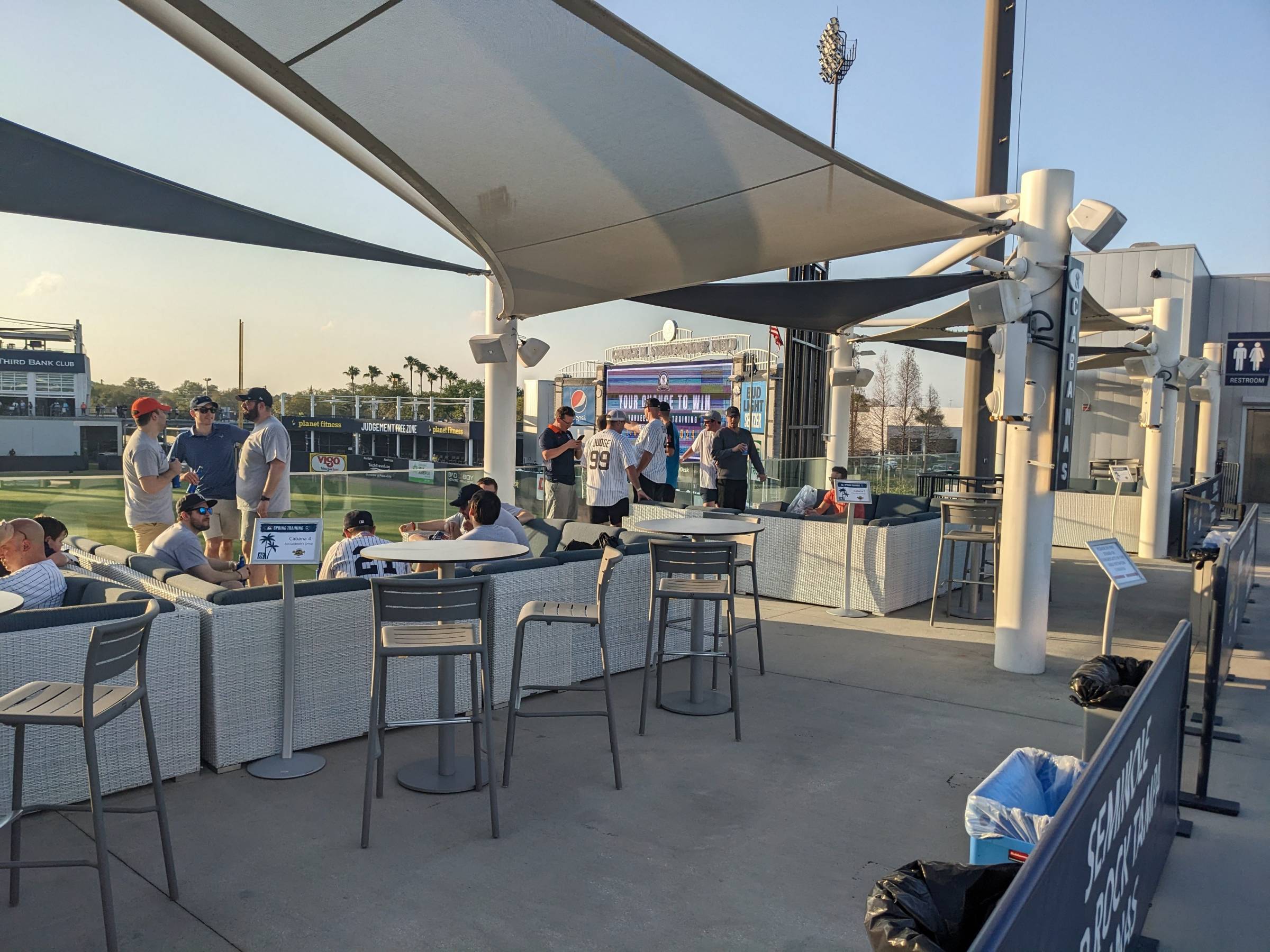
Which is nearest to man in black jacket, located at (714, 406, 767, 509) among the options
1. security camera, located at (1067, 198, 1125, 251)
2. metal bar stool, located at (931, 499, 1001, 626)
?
metal bar stool, located at (931, 499, 1001, 626)

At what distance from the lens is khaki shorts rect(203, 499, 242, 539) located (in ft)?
20.5

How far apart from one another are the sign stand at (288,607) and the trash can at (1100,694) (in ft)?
9.75

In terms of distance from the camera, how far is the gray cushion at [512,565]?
460 centimetres

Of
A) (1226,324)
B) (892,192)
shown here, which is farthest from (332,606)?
(1226,324)

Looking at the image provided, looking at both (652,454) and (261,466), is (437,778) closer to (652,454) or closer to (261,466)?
(261,466)

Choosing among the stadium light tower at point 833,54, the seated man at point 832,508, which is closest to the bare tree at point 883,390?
the stadium light tower at point 833,54

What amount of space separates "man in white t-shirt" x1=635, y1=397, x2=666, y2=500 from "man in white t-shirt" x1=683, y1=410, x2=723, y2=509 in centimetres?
43

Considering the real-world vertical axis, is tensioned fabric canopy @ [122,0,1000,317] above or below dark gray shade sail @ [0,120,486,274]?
above

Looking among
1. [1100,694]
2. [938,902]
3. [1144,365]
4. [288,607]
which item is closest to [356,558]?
[288,607]

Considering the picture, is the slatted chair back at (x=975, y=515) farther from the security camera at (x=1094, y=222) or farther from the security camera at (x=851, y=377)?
the security camera at (x=851, y=377)

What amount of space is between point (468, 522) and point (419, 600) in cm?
200

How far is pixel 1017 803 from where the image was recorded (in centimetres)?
261

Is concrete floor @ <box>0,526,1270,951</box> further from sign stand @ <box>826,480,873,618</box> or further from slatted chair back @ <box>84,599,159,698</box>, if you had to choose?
sign stand @ <box>826,480,873,618</box>

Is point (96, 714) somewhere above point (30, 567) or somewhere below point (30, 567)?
below
